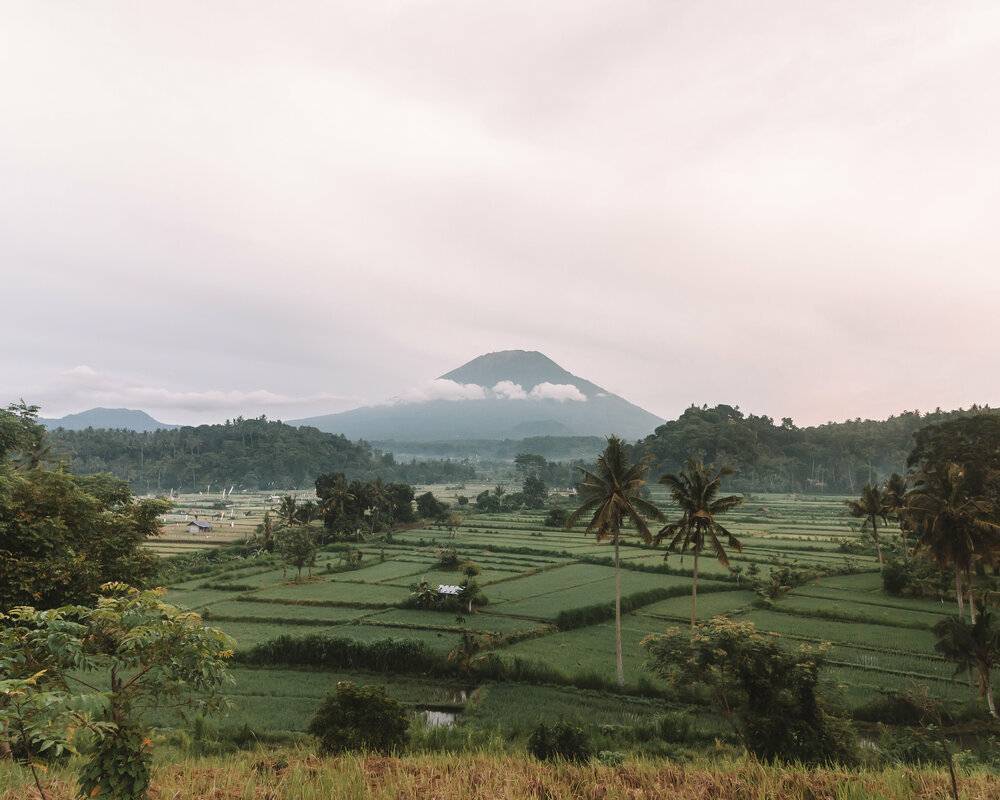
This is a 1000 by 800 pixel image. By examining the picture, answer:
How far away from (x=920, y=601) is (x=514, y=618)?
24807 mm

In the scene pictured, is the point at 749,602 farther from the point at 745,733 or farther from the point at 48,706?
the point at 48,706

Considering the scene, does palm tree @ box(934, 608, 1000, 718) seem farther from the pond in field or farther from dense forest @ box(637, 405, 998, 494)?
dense forest @ box(637, 405, 998, 494)

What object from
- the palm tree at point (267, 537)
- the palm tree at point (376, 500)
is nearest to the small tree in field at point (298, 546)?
the palm tree at point (267, 537)

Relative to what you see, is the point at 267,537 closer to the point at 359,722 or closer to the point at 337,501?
the point at 337,501

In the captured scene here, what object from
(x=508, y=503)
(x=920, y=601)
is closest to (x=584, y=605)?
(x=920, y=601)

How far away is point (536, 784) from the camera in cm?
758

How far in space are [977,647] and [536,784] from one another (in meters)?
19.7

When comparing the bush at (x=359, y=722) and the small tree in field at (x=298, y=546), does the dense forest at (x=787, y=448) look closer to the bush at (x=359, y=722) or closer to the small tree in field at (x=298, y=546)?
the small tree in field at (x=298, y=546)

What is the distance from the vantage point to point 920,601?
3303 cm

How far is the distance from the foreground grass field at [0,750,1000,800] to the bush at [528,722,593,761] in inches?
199

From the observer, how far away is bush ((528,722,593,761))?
13.1 metres

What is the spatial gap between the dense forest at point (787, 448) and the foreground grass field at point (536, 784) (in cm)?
12486

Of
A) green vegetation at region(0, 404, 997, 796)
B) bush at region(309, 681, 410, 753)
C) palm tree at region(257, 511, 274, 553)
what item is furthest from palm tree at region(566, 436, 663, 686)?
palm tree at region(257, 511, 274, 553)

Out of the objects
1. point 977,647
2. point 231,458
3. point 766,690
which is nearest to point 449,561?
point 766,690
